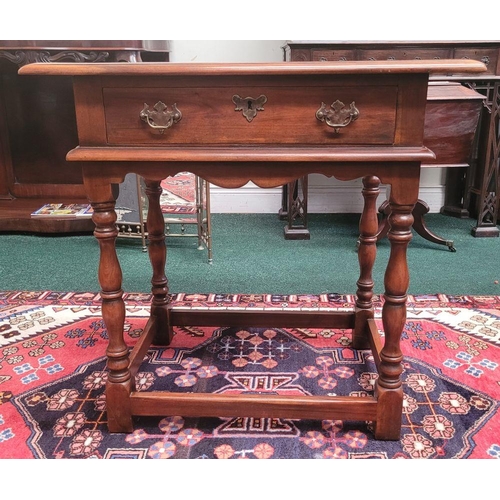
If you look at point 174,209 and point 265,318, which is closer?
point 265,318

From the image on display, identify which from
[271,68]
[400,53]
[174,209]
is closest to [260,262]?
[174,209]

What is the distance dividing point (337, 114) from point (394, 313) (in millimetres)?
564

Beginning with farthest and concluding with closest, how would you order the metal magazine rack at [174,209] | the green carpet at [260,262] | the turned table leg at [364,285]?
the metal magazine rack at [174,209] < the green carpet at [260,262] < the turned table leg at [364,285]

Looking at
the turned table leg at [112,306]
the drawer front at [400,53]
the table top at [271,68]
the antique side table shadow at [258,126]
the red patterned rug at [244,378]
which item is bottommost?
the red patterned rug at [244,378]

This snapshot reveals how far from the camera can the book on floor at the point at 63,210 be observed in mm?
3447

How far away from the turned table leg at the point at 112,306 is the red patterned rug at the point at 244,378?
0.09 meters

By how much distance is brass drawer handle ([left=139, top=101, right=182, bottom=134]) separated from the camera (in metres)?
1.37

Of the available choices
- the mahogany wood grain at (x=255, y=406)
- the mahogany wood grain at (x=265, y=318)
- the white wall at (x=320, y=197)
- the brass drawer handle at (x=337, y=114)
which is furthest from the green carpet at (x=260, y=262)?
the brass drawer handle at (x=337, y=114)

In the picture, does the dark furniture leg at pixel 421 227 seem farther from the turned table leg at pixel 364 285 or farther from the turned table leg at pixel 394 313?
the turned table leg at pixel 394 313

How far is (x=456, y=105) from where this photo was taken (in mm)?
2873

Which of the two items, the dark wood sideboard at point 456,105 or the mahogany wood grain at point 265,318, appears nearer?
the mahogany wood grain at point 265,318

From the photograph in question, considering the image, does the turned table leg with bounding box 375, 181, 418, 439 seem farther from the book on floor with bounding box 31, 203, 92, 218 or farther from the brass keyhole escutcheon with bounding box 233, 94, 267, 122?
the book on floor with bounding box 31, 203, 92, 218

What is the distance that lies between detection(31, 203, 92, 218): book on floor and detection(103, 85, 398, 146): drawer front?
A: 2200 mm

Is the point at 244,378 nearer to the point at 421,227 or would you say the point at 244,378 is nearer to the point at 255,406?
the point at 255,406
